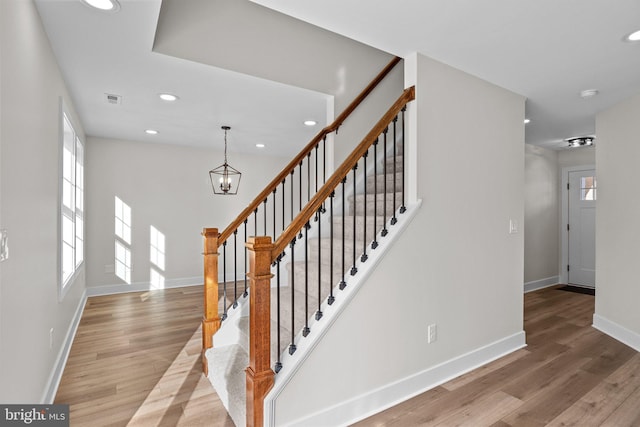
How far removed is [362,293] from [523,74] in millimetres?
2209

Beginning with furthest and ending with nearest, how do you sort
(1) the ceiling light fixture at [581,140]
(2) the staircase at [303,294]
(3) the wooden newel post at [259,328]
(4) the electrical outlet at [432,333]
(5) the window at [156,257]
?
(5) the window at [156,257] < (1) the ceiling light fixture at [581,140] < (4) the electrical outlet at [432,333] < (2) the staircase at [303,294] < (3) the wooden newel post at [259,328]

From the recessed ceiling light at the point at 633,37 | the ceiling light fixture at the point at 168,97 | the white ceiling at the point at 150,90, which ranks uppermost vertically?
the white ceiling at the point at 150,90

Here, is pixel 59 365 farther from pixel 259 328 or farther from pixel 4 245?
pixel 259 328

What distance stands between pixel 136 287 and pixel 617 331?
20.8ft

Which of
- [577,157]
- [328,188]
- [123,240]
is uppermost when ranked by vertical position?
[577,157]

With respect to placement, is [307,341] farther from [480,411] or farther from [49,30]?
[49,30]

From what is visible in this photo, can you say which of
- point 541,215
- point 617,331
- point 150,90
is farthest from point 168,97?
point 541,215

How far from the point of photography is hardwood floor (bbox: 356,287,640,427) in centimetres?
209

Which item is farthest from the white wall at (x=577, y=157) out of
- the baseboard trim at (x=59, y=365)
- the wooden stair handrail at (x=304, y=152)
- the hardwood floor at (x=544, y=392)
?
the baseboard trim at (x=59, y=365)

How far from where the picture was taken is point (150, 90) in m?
3.17

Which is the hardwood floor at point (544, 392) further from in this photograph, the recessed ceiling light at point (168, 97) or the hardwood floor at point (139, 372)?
the recessed ceiling light at point (168, 97)

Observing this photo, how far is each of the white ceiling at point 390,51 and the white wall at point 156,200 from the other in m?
1.27

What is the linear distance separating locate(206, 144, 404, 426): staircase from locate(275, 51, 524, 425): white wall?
0.76ft

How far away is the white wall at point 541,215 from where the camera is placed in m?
5.49
